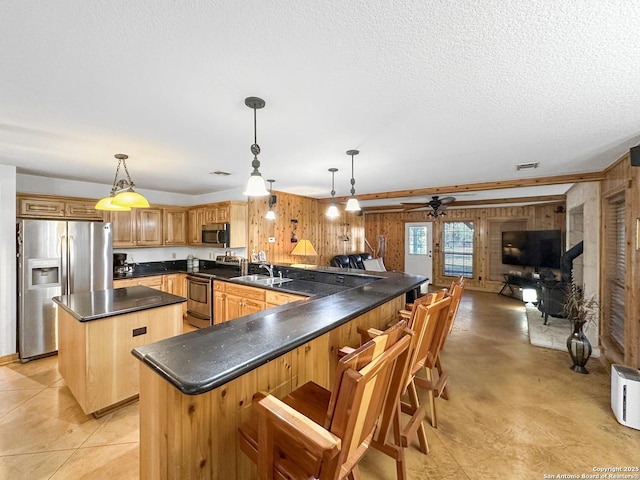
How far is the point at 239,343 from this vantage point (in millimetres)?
1272

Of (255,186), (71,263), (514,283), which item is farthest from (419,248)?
(71,263)

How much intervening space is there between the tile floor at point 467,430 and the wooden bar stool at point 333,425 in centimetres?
101

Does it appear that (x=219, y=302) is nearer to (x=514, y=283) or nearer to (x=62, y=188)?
(x=62, y=188)

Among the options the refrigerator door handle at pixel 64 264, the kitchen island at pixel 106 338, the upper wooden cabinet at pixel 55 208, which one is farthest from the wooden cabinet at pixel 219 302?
the upper wooden cabinet at pixel 55 208

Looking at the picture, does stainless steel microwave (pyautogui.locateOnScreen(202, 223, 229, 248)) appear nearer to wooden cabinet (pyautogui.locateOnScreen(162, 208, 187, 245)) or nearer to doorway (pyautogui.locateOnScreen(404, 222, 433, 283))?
wooden cabinet (pyautogui.locateOnScreen(162, 208, 187, 245))

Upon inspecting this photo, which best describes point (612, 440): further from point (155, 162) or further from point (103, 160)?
point (103, 160)

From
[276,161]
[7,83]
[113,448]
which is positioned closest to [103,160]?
[7,83]

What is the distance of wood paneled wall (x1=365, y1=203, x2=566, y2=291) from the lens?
21.8 feet

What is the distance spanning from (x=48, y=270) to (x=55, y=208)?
39.0 inches

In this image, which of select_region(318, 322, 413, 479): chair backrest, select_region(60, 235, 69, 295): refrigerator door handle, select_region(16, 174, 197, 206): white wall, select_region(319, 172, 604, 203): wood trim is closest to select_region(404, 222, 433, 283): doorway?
select_region(319, 172, 604, 203): wood trim

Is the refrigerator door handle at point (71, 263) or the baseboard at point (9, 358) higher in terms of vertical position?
the refrigerator door handle at point (71, 263)

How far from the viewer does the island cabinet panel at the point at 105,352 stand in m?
2.19

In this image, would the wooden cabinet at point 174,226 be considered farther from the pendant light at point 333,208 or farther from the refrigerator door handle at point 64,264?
the pendant light at point 333,208

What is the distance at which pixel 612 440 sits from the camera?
2.04m
